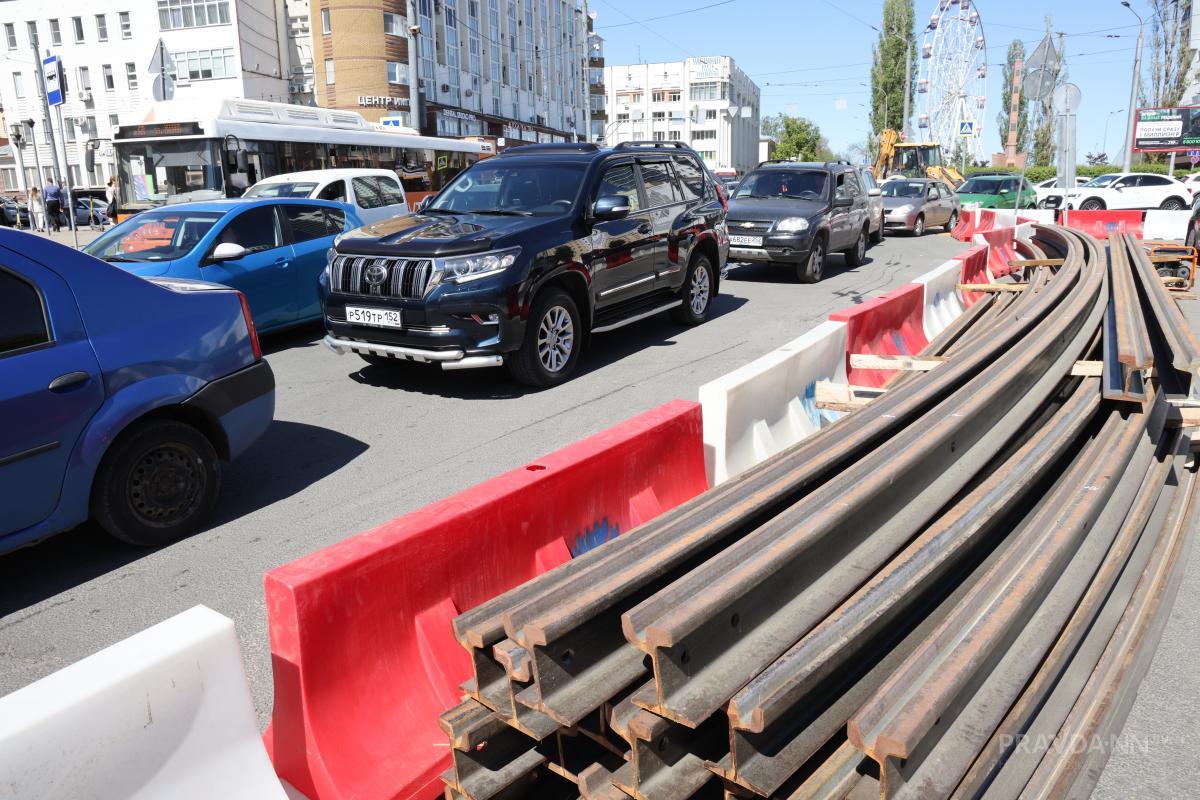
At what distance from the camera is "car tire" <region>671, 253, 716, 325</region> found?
10.0 m

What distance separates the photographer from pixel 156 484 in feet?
14.8

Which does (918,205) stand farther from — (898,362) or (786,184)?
(898,362)

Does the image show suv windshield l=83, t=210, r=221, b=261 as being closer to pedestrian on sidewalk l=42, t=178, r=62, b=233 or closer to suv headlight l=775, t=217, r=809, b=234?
suv headlight l=775, t=217, r=809, b=234

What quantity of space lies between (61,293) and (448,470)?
7.91ft

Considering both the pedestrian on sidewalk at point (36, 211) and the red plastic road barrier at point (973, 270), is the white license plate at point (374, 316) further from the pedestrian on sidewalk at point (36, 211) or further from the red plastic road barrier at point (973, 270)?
the pedestrian on sidewalk at point (36, 211)

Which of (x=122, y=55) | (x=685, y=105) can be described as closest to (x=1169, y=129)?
(x=122, y=55)

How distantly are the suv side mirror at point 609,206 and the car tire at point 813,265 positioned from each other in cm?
657

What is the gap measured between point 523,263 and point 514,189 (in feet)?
5.15

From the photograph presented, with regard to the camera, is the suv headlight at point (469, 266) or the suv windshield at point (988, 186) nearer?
the suv headlight at point (469, 266)

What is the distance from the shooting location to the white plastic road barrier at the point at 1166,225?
19.0 metres

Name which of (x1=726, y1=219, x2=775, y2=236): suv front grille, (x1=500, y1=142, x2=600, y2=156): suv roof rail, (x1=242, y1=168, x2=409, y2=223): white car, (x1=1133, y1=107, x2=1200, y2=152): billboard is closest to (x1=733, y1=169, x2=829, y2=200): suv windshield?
(x1=726, y1=219, x2=775, y2=236): suv front grille

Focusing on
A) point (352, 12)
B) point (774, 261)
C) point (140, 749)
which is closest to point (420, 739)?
point (140, 749)

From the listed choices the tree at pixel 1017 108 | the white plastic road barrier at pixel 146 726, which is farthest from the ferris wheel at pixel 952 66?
the white plastic road barrier at pixel 146 726

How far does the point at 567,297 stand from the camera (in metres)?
7.70
